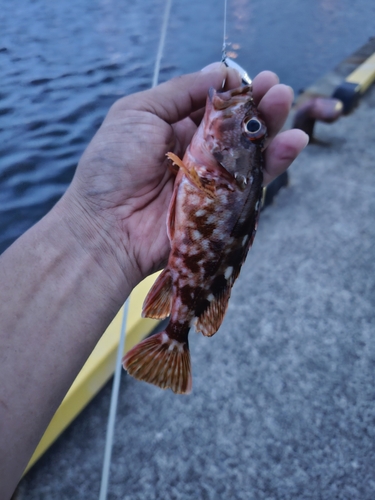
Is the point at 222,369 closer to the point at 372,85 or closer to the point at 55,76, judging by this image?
the point at 55,76

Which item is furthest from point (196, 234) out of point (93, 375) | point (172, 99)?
point (93, 375)

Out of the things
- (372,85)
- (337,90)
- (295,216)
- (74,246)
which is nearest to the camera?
(74,246)

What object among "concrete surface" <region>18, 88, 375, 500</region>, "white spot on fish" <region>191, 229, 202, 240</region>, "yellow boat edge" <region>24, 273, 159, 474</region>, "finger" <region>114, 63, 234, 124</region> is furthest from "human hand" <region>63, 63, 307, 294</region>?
"concrete surface" <region>18, 88, 375, 500</region>

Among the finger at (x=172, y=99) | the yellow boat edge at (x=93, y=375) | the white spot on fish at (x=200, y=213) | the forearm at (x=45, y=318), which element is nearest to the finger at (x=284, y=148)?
the white spot on fish at (x=200, y=213)

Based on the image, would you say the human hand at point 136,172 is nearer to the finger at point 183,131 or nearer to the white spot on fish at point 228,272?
the finger at point 183,131

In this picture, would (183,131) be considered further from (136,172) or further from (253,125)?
(253,125)

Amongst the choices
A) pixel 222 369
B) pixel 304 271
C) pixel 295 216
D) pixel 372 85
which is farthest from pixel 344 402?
pixel 372 85
